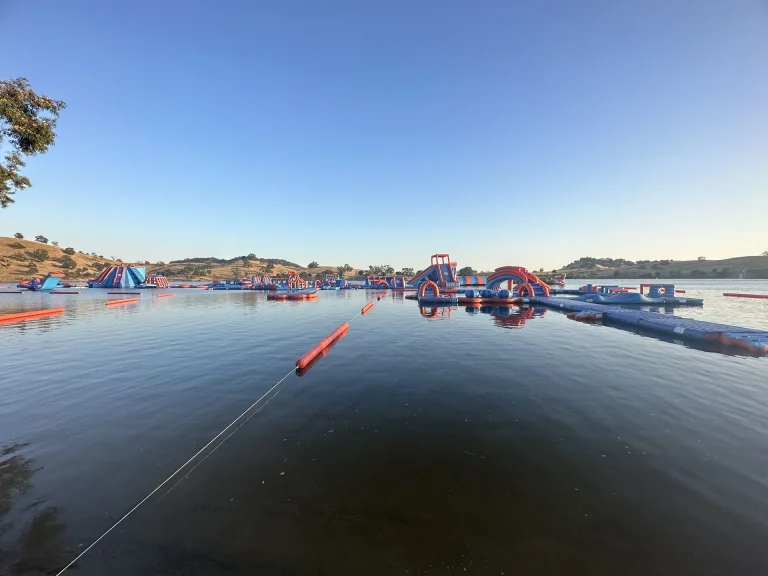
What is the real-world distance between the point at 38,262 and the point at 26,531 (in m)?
132

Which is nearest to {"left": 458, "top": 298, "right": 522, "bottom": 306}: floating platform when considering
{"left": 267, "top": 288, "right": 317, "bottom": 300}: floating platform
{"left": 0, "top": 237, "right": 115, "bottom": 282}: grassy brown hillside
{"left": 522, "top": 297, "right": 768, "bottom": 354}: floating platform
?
{"left": 522, "top": 297, "right": 768, "bottom": 354}: floating platform

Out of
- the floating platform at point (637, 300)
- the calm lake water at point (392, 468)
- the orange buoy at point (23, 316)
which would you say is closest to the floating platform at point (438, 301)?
the floating platform at point (637, 300)

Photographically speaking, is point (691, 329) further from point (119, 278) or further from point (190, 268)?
point (190, 268)

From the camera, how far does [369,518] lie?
4320 mm

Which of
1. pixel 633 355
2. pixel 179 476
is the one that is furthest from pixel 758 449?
pixel 179 476

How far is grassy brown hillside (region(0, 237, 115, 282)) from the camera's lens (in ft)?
274

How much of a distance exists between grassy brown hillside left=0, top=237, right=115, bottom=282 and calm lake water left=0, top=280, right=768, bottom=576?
109 metres

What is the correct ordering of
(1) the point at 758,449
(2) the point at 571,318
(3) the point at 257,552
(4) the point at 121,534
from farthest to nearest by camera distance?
(2) the point at 571,318
(1) the point at 758,449
(4) the point at 121,534
(3) the point at 257,552

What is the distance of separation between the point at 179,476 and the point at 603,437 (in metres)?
7.86

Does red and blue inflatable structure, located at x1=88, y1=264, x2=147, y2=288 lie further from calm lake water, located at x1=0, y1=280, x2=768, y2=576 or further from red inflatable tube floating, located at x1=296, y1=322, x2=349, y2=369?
red inflatable tube floating, located at x1=296, y1=322, x2=349, y2=369

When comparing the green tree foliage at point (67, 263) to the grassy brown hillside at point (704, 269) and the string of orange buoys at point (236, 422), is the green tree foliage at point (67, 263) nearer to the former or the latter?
the string of orange buoys at point (236, 422)

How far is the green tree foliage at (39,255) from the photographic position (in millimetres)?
94713

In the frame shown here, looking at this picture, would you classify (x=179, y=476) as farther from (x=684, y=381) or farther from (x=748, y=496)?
(x=684, y=381)

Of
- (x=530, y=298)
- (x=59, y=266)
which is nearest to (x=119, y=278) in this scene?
(x=59, y=266)
